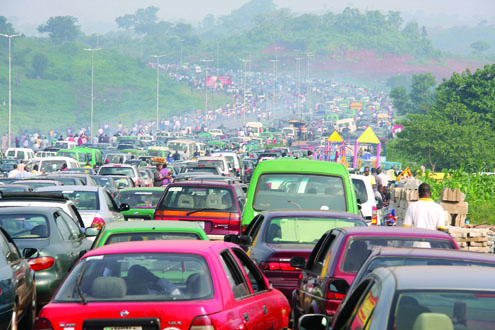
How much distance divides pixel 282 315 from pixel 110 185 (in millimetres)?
22162

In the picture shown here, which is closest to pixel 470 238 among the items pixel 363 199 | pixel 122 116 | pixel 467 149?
pixel 363 199

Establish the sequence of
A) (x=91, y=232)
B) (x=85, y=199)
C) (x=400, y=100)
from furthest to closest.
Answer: (x=400, y=100)
(x=85, y=199)
(x=91, y=232)

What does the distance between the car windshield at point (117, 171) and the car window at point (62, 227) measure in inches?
873

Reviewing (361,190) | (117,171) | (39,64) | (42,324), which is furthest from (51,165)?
(39,64)

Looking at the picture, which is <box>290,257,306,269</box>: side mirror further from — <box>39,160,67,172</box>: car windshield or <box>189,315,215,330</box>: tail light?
<box>39,160,67,172</box>: car windshield

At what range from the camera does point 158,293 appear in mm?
7652

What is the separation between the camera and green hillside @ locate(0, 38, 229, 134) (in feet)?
520

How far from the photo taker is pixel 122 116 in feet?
576

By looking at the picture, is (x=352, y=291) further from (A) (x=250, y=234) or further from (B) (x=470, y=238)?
(B) (x=470, y=238)

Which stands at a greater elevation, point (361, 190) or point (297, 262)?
point (297, 262)

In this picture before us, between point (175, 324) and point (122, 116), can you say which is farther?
point (122, 116)

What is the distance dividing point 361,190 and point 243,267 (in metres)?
14.9

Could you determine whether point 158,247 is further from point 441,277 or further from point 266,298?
point 441,277

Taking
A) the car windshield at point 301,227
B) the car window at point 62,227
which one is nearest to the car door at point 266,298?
the car windshield at point 301,227
